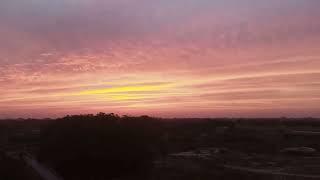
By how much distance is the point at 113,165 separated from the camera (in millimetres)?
28969

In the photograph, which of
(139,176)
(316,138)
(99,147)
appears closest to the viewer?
(99,147)

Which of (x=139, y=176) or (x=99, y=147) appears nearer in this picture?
(x=99, y=147)

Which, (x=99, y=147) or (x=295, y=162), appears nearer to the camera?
(x=99, y=147)

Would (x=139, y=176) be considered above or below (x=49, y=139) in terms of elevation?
below

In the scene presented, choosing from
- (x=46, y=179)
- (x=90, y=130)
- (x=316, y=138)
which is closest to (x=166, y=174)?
(x=90, y=130)

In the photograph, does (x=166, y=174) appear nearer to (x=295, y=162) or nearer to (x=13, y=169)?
(x=13, y=169)

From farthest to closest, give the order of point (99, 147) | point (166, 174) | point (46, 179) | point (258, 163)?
point (258, 163)
point (166, 174)
point (99, 147)
point (46, 179)

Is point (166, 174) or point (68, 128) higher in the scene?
point (68, 128)

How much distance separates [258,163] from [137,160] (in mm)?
23647

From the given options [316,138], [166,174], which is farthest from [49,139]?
[316,138]

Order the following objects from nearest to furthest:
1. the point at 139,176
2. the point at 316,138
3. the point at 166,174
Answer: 1. the point at 139,176
2. the point at 166,174
3. the point at 316,138

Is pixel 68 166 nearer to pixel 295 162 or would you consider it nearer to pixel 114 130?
pixel 114 130

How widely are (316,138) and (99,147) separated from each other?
2707 inches

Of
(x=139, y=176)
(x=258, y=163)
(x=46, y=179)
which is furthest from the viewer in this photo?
(x=258, y=163)
